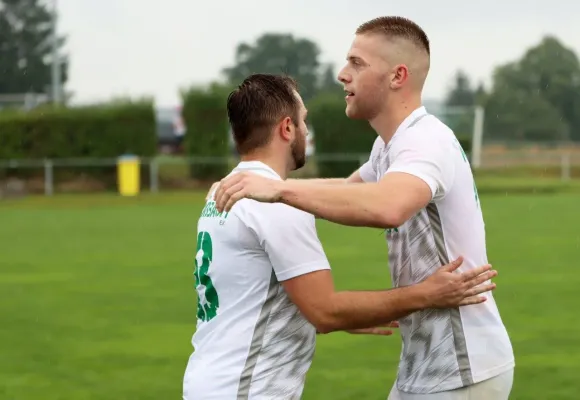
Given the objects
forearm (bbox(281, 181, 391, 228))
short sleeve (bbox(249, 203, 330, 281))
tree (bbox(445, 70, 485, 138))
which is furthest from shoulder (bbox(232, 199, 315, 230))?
tree (bbox(445, 70, 485, 138))

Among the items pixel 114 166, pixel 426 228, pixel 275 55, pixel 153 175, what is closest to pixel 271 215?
pixel 426 228

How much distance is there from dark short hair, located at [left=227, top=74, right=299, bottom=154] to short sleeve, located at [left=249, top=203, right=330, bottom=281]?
0.31m

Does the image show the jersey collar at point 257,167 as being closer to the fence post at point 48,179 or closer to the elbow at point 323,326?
the elbow at point 323,326

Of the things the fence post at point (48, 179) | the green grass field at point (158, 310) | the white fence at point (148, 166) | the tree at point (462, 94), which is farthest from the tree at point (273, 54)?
the green grass field at point (158, 310)

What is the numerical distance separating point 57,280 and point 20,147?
2517 centimetres

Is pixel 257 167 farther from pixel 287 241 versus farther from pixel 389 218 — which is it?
pixel 389 218

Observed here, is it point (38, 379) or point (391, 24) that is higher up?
point (391, 24)

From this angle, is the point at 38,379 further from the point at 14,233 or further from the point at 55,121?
the point at 55,121

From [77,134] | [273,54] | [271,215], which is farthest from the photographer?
[273,54]

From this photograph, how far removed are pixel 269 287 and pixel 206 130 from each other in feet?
117

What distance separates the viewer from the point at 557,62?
290ft

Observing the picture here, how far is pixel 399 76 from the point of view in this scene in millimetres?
3795

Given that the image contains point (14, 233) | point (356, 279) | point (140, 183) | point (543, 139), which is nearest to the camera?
point (356, 279)

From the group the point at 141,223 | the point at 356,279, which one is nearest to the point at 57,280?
the point at 356,279
